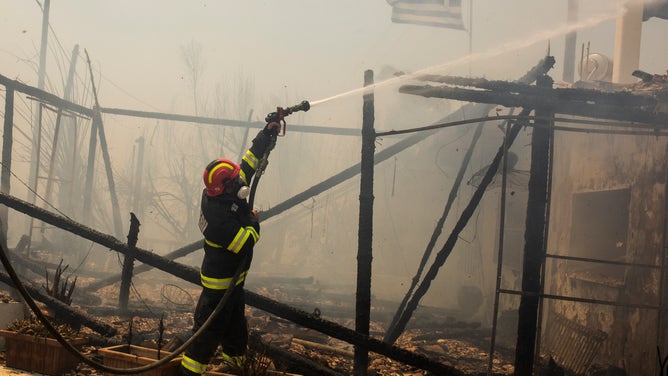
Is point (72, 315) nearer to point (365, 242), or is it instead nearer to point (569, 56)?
point (365, 242)

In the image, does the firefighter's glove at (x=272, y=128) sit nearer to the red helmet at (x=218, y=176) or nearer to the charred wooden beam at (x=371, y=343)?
the red helmet at (x=218, y=176)

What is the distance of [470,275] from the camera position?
16719 mm

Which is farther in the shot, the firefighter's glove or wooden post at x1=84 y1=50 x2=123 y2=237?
wooden post at x1=84 y1=50 x2=123 y2=237

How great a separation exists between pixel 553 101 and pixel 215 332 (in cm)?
488

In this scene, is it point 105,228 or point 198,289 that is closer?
point 198,289

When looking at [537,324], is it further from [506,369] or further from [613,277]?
[613,277]

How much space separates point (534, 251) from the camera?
5.68m

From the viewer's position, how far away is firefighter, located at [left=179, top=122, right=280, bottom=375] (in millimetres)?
4641

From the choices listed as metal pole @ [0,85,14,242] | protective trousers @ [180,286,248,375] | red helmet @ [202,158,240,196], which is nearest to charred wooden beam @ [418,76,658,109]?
red helmet @ [202,158,240,196]

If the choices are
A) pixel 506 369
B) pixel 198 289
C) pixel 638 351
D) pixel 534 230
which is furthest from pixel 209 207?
pixel 198 289

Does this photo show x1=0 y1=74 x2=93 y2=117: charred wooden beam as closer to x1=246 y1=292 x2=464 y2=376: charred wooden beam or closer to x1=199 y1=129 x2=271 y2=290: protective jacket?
x1=199 y1=129 x2=271 y2=290: protective jacket

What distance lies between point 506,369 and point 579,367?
52.8 inches

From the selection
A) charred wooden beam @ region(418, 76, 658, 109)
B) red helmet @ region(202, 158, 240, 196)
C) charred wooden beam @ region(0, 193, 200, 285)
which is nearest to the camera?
red helmet @ region(202, 158, 240, 196)

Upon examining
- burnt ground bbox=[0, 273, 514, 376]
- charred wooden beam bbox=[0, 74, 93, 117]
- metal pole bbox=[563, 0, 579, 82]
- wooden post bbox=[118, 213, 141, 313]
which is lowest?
burnt ground bbox=[0, 273, 514, 376]
